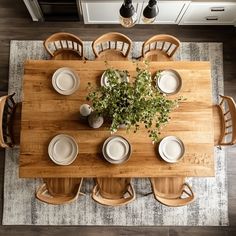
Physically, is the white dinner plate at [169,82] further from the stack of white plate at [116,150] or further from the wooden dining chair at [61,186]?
the wooden dining chair at [61,186]

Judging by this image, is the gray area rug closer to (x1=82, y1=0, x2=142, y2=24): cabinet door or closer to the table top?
the table top

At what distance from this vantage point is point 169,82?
312 centimetres

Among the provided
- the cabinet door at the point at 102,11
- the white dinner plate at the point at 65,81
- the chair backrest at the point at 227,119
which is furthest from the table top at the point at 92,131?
the cabinet door at the point at 102,11

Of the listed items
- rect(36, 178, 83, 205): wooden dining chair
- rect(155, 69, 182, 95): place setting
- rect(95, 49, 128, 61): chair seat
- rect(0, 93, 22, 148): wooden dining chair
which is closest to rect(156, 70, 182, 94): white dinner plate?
rect(155, 69, 182, 95): place setting

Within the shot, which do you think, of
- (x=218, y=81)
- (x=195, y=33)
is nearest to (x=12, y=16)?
(x=195, y=33)

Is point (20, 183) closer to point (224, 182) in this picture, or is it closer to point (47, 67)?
point (47, 67)

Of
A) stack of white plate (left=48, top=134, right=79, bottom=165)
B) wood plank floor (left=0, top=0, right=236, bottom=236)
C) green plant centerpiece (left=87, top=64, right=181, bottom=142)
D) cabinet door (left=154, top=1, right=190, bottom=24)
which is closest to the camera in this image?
green plant centerpiece (left=87, top=64, right=181, bottom=142)

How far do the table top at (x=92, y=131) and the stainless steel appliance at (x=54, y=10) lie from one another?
0.85 meters

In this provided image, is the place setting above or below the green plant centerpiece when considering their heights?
above

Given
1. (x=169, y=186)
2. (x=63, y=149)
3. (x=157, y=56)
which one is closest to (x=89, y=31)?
(x=157, y=56)

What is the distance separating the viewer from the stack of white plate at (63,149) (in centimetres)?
296

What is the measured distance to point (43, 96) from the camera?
3.07 meters

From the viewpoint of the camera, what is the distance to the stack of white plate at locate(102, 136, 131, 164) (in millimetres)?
2973

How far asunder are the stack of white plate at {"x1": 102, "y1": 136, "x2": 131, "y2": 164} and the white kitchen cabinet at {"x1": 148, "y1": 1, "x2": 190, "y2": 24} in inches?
54.8
